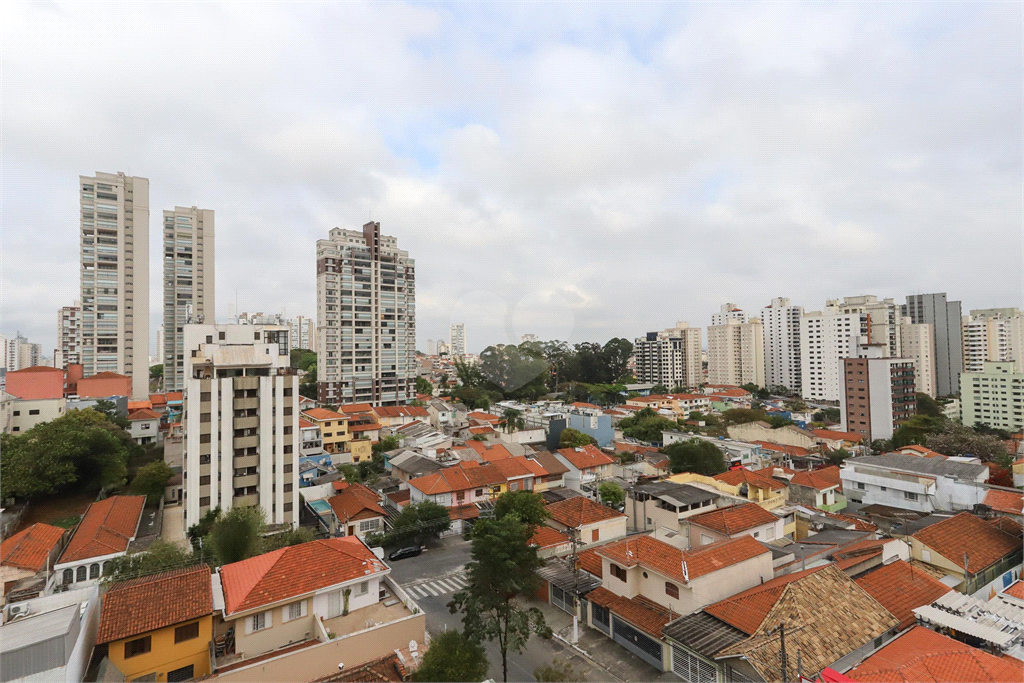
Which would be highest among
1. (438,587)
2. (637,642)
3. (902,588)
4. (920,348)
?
(920,348)

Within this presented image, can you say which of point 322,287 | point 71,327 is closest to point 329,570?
point 322,287

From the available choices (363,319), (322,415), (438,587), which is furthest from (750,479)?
(363,319)

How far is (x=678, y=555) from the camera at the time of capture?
20.2ft

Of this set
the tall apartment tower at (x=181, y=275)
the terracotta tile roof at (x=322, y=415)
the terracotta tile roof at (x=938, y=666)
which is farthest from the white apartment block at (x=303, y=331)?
the terracotta tile roof at (x=938, y=666)

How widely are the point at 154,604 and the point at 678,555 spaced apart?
5.87 m

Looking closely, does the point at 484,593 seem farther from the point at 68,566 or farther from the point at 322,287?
the point at 322,287

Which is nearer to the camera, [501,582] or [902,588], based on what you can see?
[501,582]

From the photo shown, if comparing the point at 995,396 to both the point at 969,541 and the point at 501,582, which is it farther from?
the point at 501,582

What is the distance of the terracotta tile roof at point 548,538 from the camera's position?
8.52 m

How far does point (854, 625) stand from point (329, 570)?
5993 millimetres

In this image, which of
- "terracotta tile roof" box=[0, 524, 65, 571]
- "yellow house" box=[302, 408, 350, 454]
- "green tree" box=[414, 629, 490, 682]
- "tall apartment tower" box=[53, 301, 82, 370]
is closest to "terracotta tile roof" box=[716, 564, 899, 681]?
"green tree" box=[414, 629, 490, 682]

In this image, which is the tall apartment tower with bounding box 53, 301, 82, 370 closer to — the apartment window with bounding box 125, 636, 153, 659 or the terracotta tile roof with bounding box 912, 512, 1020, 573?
the apartment window with bounding box 125, 636, 153, 659

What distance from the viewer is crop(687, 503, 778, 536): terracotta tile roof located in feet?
25.0

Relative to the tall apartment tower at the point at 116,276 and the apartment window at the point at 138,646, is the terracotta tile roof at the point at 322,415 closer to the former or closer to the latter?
the apartment window at the point at 138,646
